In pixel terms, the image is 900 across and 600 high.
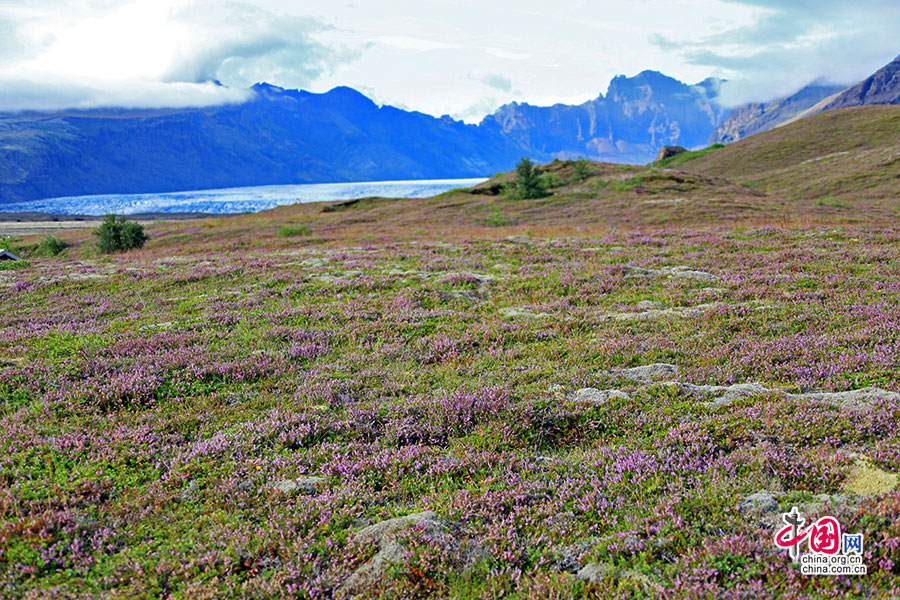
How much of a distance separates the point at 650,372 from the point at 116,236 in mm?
58425

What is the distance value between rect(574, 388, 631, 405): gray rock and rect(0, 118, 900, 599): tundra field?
48 mm

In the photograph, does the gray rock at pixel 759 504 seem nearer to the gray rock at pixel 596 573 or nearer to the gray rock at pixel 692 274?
the gray rock at pixel 596 573

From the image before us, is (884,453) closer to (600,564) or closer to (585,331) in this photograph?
(600,564)

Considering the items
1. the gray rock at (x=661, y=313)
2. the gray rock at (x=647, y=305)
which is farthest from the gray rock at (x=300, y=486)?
the gray rock at (x=647, y=305)

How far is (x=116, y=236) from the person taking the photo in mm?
50812

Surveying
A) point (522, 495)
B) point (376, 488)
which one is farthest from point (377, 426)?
point (522, 495)

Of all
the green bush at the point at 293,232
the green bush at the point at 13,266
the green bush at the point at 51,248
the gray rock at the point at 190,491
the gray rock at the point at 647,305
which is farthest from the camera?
the green bush at the point at 51,248

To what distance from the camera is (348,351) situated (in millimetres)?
10977

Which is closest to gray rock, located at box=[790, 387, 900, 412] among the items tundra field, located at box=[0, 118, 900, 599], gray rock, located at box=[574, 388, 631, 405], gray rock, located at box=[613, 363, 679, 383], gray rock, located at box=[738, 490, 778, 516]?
tundra field, located at box=[0, 118, 900, 599]

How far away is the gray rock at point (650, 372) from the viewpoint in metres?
8.76

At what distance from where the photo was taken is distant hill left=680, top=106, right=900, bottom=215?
70.9m

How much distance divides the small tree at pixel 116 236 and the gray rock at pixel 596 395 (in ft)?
186

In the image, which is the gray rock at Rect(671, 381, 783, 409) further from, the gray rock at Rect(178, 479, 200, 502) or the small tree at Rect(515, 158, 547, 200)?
the small tree at Rect(515, 158, 547, 200)

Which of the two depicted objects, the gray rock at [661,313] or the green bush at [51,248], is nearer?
the gray rock at [661,313]
